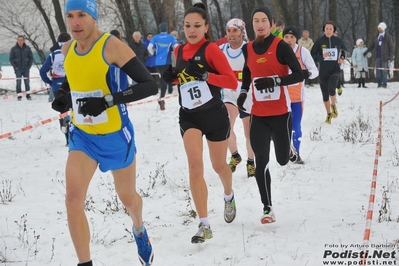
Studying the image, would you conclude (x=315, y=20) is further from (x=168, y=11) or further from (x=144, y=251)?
(x=144, y=251)

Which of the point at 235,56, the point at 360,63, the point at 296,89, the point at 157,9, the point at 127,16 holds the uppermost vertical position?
the point at 157,9

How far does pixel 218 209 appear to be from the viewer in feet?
17.8

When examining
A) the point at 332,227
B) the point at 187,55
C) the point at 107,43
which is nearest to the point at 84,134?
the point at 107,43

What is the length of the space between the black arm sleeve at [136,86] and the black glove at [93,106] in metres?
0.10

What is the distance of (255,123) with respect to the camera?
5.01 m

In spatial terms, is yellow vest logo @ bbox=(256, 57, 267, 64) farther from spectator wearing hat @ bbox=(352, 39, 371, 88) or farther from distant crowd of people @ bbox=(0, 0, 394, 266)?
spectator wearing hat @ bbox=(352, 39, 371, 88)

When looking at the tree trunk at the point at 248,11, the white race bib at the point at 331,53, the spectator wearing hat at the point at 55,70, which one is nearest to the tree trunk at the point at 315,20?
the tree trunk at the point at 248,11

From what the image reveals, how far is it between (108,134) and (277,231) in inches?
75.9

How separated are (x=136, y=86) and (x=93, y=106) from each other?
341mm

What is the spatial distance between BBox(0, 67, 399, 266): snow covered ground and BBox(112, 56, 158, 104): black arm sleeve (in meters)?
1.46

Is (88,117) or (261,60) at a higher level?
(261,60)

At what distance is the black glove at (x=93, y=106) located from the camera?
3303 mm

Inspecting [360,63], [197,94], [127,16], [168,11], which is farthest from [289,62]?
[127,16]

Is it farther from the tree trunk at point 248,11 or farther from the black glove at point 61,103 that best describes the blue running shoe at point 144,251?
the tree trunk at point 248,11
